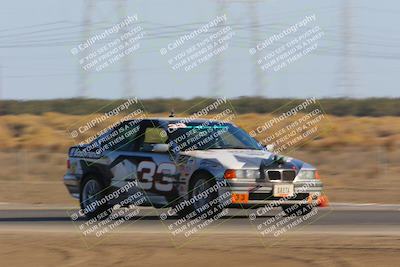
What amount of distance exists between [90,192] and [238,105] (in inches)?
2226

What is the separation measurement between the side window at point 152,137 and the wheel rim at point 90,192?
1.02 meters

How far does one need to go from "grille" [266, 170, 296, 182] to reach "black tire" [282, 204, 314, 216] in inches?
29.1

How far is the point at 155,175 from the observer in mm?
16938

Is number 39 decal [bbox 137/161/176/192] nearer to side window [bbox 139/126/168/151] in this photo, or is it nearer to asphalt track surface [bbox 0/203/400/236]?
side window [bbox 139/126/168/151]

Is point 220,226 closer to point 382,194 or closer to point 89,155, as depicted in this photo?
point 89,155

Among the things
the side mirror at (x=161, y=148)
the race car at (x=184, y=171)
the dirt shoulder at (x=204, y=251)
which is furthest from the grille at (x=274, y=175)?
the dirt shoulder at (x=204, y=251)

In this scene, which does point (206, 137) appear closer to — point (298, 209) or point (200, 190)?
point (200, 190)

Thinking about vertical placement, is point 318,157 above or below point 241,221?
Answer: below

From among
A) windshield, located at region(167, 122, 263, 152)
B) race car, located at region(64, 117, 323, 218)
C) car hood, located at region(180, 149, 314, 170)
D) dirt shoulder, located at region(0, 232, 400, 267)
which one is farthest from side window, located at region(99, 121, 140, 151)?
dirt shoulder, located at region(0, 232, 400, 267)

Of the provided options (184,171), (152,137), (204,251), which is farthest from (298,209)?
(204,251)

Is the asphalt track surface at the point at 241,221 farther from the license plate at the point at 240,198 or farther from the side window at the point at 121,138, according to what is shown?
the side window at the point at 121,138

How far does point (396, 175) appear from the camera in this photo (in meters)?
32.6

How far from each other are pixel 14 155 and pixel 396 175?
15.0m

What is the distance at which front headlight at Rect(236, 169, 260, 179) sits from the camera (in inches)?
634
